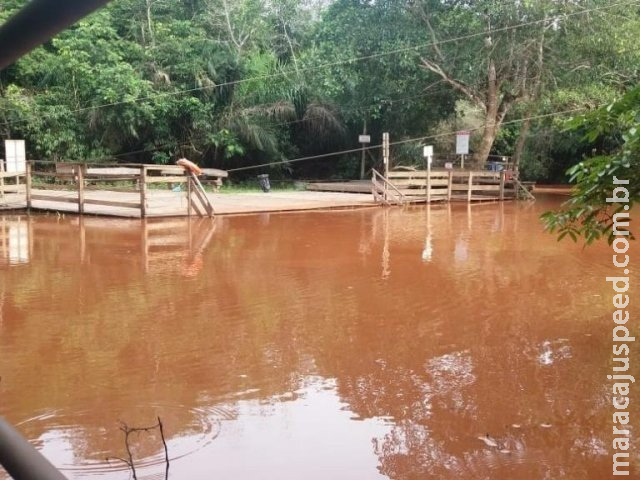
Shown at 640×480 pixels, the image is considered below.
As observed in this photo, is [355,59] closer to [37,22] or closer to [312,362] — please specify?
[312,362]

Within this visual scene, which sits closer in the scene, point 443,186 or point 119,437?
point 119,437

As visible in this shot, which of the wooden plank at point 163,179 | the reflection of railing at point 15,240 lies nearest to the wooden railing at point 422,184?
the wooden plank at point 163,179

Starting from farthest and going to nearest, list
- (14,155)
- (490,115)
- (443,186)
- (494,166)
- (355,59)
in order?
(494,166)
(355,59)
(490,115)
(443,186)
(14,155)

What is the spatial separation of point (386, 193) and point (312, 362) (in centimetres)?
1329

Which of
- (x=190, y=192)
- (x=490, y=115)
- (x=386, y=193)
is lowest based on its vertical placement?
(x=386, y=193)

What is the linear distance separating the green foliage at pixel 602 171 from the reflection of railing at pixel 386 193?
13.3 meters

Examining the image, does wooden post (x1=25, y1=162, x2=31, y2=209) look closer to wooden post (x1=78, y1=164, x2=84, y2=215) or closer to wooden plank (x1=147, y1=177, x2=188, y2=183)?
wooden post (x1=78, y1=164, x2=84, y2=215)

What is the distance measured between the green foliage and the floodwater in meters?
1.03

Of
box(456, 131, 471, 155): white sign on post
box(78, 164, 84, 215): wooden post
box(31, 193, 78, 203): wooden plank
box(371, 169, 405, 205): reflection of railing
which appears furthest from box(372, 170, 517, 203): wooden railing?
box(31, 193, 78, 203): wooden plank

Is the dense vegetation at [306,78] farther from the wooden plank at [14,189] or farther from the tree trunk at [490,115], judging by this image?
the wooden plank at [14,189]

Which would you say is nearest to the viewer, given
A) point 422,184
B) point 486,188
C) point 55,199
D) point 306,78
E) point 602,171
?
point 602,171

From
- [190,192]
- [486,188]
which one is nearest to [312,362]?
[190,192]

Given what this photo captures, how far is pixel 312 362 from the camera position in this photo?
491 cm

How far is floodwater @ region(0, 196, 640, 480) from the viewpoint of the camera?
345 centimetres
